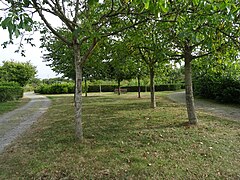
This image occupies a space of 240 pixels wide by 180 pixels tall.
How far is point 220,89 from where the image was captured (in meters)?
12.7

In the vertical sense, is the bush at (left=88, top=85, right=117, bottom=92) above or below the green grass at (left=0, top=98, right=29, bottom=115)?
above

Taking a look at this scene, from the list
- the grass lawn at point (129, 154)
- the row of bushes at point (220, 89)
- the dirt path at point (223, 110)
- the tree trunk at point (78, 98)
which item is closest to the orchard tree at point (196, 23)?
the grass lawn at point (129, 154)

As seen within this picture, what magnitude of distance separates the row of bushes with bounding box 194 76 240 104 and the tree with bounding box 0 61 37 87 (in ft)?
92.3

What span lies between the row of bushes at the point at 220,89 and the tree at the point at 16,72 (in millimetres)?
28142

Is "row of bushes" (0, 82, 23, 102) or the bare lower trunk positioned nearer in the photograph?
the bare lower trunk

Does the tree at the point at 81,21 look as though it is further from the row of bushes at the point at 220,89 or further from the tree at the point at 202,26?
the row of bushes at the point at 220,89

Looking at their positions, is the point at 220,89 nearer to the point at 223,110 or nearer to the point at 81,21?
the point at 223,110

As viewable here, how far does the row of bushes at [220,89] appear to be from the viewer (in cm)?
1154

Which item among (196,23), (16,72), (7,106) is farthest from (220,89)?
(16,72)

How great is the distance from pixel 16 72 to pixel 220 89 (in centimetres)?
3111

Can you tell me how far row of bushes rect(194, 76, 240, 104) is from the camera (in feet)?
37.9

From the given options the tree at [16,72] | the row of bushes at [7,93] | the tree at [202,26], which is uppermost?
the tree at [16,72]

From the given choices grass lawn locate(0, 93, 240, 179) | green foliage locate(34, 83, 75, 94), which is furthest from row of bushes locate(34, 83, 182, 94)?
grass lawn locate(0, 93, 240, 179)

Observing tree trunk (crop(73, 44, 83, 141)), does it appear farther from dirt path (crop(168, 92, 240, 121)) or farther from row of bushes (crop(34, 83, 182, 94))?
row of bushes (crop(34, 83, 182, 94))
